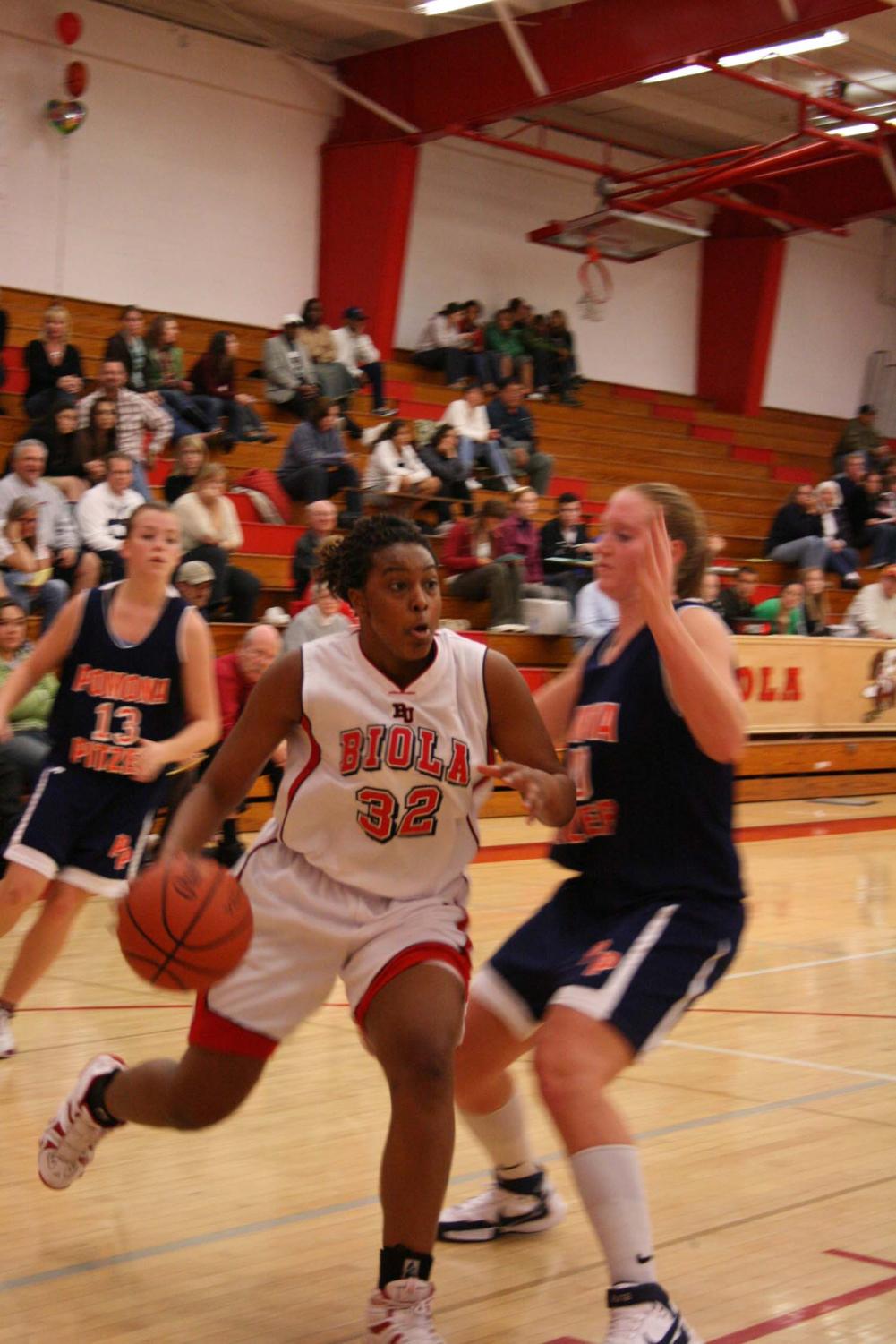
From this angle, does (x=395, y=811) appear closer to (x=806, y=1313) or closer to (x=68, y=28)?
(x=806, y=1313)

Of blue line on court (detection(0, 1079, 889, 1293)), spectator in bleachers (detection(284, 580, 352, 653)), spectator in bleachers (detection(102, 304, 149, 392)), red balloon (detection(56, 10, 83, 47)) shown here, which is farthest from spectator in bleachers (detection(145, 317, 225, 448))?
blue line on court (detection(0, 1079, 889, 1293))

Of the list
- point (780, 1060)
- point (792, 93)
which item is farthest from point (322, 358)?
point (780, 1060)

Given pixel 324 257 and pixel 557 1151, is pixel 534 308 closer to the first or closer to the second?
pixel 324 257

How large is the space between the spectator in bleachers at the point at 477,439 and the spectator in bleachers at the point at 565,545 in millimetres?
1429

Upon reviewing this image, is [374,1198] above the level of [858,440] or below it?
below

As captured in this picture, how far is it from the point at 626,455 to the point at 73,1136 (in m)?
16.7

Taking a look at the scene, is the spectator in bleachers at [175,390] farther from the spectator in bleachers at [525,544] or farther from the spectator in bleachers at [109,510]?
the spectator in bleachers at [109,510]

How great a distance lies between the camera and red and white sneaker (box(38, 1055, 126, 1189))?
11.0ft

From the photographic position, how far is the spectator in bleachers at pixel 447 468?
45.9 ft

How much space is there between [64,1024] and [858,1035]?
266 centimetres

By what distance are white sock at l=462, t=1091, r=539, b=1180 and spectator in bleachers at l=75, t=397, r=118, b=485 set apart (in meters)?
8.05

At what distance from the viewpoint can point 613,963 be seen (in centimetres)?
288

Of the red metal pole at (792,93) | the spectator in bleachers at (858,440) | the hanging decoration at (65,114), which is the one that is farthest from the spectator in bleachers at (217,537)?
the spectator in bleachers at (858,440)

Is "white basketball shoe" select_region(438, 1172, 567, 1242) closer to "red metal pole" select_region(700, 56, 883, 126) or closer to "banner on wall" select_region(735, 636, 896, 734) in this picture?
"banner on wall" select_region(735, 636, 896, 734)
